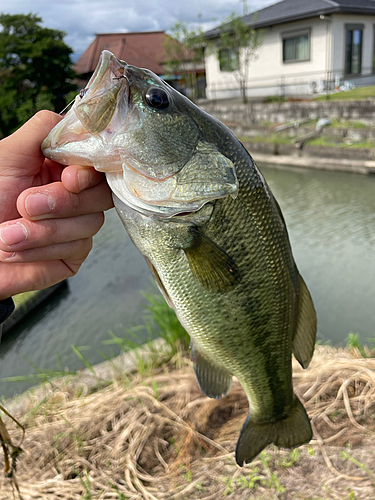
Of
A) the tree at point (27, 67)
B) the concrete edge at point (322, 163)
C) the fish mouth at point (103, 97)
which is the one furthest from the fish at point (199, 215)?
the tree at point (27, 67)

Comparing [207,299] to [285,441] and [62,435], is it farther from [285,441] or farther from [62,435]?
[62,435]

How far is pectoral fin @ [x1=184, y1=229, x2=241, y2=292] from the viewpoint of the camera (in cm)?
118

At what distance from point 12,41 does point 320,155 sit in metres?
17.4

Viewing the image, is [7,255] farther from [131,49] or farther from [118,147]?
[131,49]

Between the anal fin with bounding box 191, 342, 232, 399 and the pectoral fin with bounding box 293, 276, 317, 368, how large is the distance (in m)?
0.28

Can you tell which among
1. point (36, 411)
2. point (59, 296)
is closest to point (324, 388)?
point (36, 411)

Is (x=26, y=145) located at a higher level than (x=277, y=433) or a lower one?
higher

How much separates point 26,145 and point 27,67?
72.6 ft

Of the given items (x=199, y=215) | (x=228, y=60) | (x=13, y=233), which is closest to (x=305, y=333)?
(x=199, y=215)

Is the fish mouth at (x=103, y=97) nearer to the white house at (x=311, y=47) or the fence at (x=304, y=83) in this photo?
the fence at (x=304, y=83)

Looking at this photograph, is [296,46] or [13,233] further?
[296,46]

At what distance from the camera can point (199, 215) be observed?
1.18 m

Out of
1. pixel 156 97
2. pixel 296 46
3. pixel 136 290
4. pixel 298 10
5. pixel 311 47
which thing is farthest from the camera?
pixel 296 46

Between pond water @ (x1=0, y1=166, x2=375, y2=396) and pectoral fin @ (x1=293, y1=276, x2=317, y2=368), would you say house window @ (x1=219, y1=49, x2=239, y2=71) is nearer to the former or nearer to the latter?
pond water @ (x1=0, y1=166, x2=375, y2=396)
